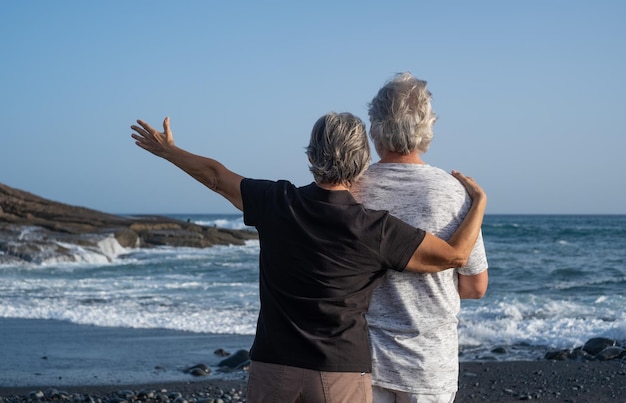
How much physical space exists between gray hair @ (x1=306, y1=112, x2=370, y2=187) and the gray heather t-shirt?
5.8 inches

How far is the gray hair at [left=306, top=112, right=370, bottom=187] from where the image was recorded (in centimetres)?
263

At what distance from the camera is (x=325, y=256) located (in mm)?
2635

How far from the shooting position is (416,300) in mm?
2740

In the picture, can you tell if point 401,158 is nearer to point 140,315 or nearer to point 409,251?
point 409,251

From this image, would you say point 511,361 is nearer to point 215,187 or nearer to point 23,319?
point 215,187

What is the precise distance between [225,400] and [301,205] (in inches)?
188

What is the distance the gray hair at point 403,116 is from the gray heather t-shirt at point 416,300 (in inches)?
3.4

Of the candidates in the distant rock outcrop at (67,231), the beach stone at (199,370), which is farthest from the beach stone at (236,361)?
the distant rock outcrop at (67,231)

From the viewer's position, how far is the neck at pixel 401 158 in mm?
2846

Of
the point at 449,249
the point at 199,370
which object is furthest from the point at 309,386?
the point at 199,370

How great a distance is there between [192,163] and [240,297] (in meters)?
13.4

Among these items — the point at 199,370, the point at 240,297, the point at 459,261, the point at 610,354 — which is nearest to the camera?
the point at 459,261

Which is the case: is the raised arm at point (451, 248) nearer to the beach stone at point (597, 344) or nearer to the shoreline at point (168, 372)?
the shoreline at point (168, 372)

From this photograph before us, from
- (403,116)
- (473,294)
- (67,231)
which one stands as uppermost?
(403,116)
